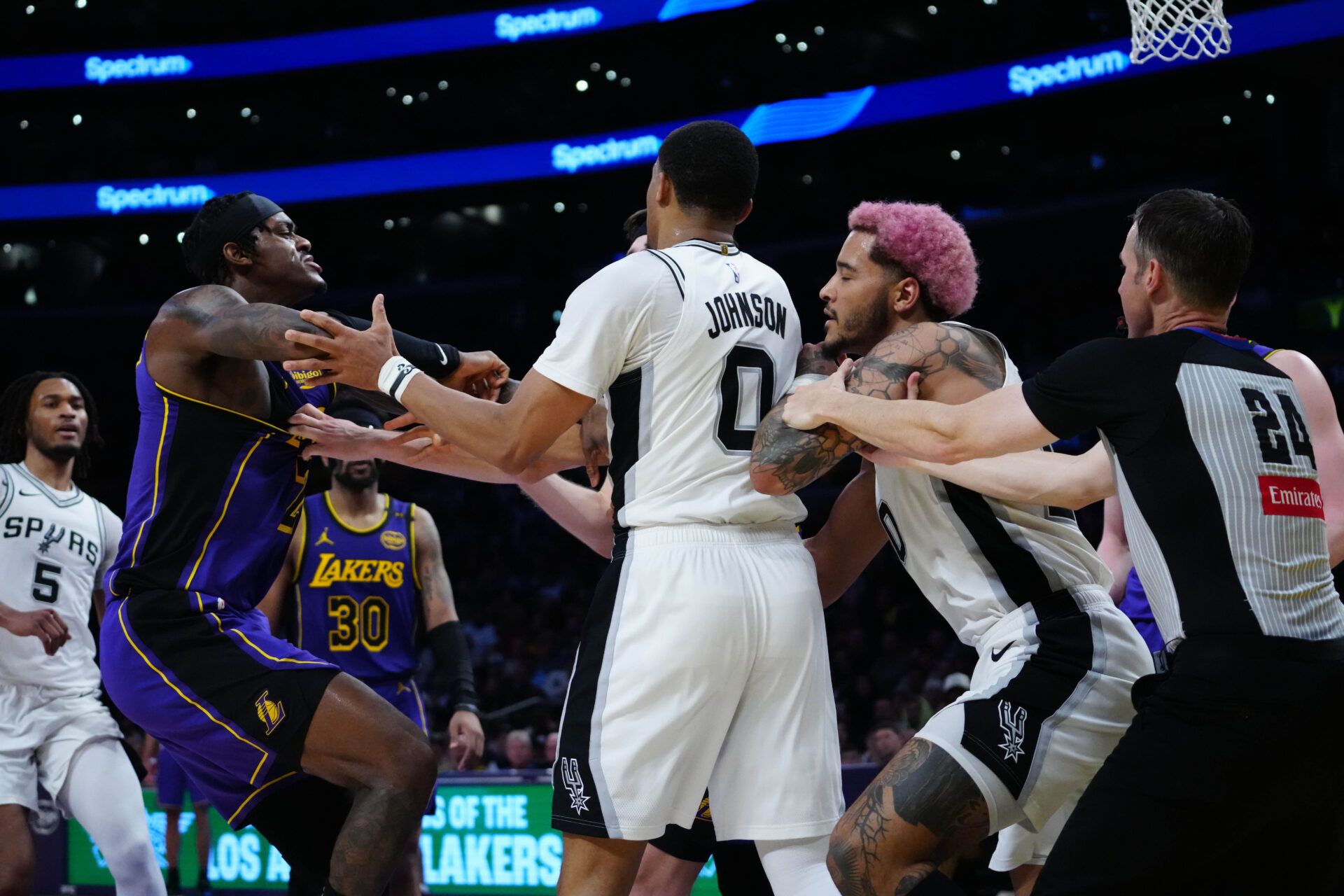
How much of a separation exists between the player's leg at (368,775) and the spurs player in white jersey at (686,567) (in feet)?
2.16

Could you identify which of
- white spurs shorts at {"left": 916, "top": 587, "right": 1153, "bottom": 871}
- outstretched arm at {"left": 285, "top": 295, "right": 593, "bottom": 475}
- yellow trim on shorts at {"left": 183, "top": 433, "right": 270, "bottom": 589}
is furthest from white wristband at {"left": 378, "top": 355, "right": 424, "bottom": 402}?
white spurs shorts at {"left": 916, "top": 587, "right": 1153, "bottom": 871}

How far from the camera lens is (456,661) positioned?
278 inches

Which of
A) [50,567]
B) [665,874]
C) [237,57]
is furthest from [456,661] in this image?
[237,57]

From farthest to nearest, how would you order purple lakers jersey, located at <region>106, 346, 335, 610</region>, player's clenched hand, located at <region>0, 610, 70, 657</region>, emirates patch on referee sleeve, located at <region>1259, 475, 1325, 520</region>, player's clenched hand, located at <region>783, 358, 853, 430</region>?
player's clenched hand, located at <region>0, 610, 70, 657</region>, purple lakers jersey, located at <region>106, 346, 335, 610</region>, player's clenched hand, located at <region>783, 358, 853, 430</region>, emirates patch on referee sleeve, located at <region>1259, 475, 1325, 520</region>

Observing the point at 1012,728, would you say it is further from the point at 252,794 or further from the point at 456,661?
the point at 456,661

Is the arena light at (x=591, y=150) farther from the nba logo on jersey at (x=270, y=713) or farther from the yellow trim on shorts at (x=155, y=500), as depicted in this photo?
the nba logo on jersey at (x=270, y=713)

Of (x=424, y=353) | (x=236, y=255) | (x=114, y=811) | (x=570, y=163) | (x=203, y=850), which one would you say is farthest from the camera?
(x=570, y=163)

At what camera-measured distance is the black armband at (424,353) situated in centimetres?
448

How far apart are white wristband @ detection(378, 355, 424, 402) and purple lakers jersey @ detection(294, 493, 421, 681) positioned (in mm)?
3517

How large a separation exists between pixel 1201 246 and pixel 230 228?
3.34m

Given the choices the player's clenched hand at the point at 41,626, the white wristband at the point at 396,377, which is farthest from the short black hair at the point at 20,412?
the white wristband at the point at 396,377

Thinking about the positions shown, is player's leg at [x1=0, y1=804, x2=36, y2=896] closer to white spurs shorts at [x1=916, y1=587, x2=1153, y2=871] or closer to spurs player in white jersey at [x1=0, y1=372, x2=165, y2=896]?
spurs player in white jersey at [x1=0, y1=372, x2=165, y2=896]

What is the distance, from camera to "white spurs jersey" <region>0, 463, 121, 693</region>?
6.69 metres

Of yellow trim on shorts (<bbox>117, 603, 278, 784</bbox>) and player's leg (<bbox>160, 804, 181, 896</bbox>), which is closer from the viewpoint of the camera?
yellow trim on shorts (<bbox>117, 603, 278, 784</bbox>)
